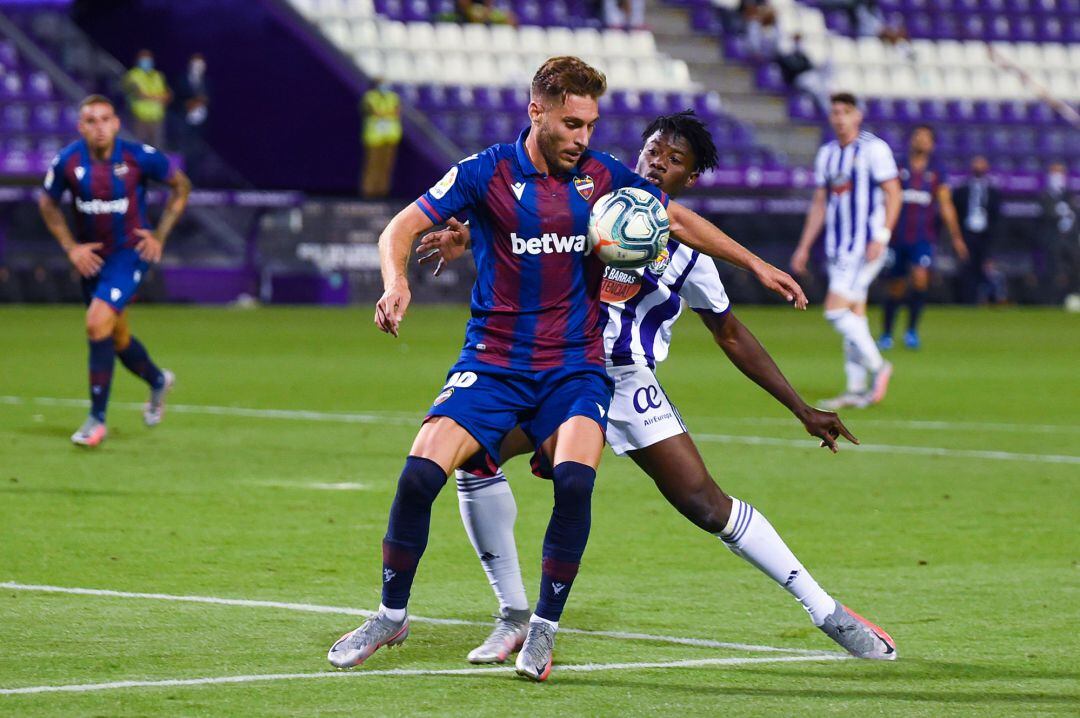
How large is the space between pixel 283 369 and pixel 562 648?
12101 mm

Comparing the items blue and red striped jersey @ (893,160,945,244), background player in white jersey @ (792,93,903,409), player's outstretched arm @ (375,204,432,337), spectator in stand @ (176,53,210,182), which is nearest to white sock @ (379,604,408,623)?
player's outstretched arm @ (375,204,432,337)

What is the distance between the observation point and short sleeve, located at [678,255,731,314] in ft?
Result: 20.2

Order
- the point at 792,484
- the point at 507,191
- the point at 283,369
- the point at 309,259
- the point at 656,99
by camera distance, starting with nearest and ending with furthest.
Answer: the point at 507,191, the point at 792,484, the point at 283,369, the point at 309,259, the point at 656,99

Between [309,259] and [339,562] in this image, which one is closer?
[339,562]

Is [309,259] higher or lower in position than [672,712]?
lower

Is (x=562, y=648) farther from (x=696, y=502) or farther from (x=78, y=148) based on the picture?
(x=78, y=148)

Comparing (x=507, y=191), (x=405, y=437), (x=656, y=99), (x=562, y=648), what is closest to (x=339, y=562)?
(x=562, y=648)

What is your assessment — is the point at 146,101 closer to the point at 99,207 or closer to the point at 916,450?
the point at 99,207

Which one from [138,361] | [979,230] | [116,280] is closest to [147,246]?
[116,280]

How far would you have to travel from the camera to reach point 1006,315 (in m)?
29.8

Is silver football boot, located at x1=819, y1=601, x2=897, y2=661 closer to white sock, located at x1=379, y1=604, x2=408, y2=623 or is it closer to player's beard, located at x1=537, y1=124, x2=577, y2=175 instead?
white sock, located at x1=379, y1=604, x2=408, y2=623

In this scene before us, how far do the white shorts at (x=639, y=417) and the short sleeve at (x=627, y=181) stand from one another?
1.98ft

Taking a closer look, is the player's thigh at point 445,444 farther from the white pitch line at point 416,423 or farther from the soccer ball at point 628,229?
the white pitch line at point 416,423

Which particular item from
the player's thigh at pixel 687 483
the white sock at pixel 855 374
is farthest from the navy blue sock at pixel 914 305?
the player's thigh at pixel 687 483
